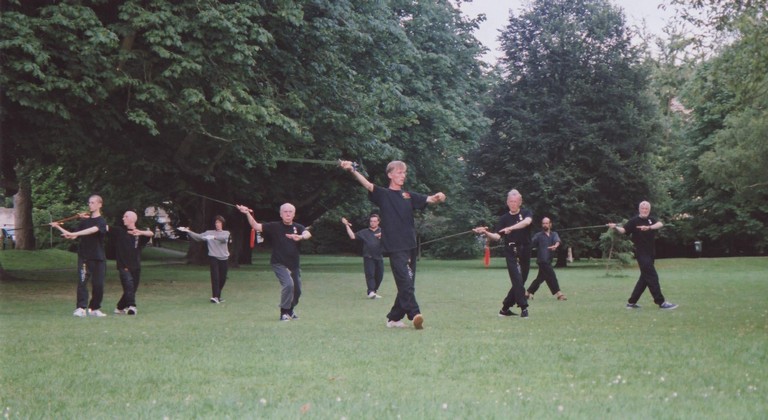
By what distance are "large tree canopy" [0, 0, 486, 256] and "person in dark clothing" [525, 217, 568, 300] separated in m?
7.07

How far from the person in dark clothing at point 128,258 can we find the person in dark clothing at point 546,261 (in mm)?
9453

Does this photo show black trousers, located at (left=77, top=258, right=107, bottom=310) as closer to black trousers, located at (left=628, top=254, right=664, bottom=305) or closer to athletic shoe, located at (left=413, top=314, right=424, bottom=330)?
athletic shoe, located at (left=413, top=314, right=424, bottom=330)

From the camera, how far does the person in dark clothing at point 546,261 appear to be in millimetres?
20969

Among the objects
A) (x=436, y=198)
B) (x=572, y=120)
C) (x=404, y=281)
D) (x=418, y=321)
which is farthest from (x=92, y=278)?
(x=572, y=120)

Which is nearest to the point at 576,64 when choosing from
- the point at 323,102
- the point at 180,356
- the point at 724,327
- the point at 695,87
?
the point at 323,102

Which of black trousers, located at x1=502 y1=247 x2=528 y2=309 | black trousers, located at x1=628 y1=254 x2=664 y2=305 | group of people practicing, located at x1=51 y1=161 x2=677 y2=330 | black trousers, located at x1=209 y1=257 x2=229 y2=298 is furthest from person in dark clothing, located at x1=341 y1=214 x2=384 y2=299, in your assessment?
black trousers, located at x1=628 y1=254 x2=664 y2=305

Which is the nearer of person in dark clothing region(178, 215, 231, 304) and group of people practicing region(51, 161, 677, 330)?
group of people practicing region(51, 161, 677, 330)

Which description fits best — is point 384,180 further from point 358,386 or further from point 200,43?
point 358,386

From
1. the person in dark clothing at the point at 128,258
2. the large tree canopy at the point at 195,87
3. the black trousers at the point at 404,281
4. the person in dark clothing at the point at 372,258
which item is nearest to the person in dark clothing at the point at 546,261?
the person in dark clothing at the point at 372,258

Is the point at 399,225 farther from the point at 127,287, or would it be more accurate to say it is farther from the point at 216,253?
the point at 216,253

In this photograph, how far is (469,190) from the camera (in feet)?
165

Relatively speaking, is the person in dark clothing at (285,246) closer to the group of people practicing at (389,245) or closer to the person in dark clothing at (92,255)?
the group of people practicing at (389,245)

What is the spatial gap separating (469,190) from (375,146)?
20.8 metres

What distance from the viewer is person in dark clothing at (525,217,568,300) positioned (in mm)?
20969
